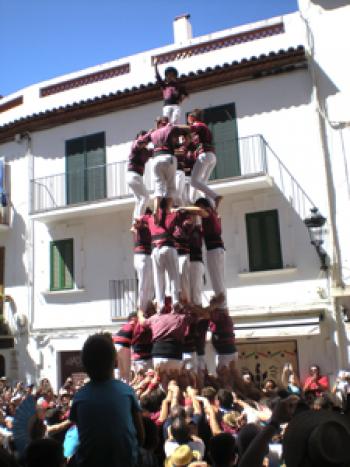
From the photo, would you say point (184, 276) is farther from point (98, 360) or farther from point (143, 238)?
point (98, 360)

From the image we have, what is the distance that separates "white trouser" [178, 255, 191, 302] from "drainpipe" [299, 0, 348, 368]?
655 cm

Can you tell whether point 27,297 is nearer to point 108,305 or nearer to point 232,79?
point 108,305

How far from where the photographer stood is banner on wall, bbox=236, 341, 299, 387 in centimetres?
1465

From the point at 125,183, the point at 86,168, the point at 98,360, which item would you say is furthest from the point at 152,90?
the point at 98,360

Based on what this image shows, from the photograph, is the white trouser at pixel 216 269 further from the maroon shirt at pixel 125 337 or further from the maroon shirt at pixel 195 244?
the maroon shirt at pixel 125 337

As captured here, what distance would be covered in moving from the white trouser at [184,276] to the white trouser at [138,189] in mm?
1328

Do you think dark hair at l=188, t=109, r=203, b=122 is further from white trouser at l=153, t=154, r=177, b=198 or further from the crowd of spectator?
the crowd of spectator

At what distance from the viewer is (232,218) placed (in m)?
15.8

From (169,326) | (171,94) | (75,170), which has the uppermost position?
(75,170)

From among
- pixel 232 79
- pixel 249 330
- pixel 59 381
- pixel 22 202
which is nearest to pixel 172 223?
pixel 249 330

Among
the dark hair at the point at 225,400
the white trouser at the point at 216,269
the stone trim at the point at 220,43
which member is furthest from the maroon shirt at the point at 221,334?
the stone trim at the point at 220,43

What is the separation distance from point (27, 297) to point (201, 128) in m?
11.7

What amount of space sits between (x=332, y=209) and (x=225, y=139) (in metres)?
3.87

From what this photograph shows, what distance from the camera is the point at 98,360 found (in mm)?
2979
